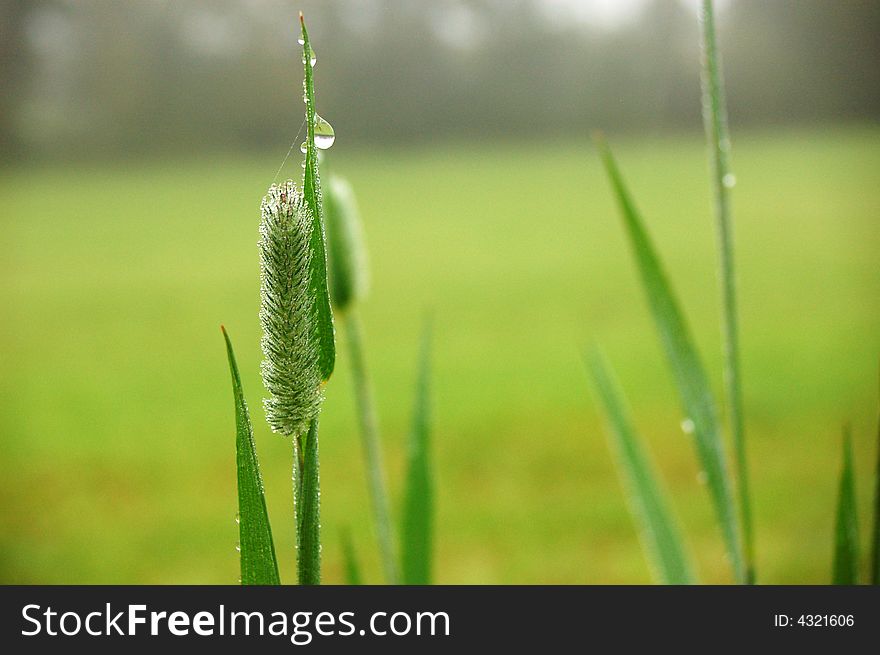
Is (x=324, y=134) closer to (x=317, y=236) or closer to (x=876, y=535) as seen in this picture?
(x=317, y=236)

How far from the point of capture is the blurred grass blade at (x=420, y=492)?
36cm

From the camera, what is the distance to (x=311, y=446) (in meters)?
0.16

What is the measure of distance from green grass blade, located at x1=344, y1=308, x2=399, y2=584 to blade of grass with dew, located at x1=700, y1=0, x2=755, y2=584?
0.48 feet

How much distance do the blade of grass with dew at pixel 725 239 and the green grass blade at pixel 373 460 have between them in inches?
5.7

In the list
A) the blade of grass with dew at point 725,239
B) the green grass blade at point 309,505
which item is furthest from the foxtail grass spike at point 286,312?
the blade of grass with dew at point 725,239

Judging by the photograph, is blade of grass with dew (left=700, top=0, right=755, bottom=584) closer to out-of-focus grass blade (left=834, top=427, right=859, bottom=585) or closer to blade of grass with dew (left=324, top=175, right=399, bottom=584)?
out-of-focus grass blade (left=834, top=427, right=859, bottom=585)

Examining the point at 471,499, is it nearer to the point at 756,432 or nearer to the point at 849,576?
the point at 756,432

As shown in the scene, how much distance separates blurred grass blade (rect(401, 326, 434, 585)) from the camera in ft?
1.20

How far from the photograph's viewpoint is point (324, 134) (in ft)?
0.68

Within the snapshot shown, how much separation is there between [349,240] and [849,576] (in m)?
0.25

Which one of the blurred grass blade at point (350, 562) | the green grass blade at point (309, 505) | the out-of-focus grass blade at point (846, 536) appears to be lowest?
the green grass blade at point (309, 505)

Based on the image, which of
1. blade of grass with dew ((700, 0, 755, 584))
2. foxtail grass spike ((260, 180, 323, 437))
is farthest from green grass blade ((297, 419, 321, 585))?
blade of grass with dew ((700, 0, 755, 584))

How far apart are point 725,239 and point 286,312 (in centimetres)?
17

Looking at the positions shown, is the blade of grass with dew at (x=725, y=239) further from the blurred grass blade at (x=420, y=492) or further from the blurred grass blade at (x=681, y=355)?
the blurred grass blade at (x=420, y=492)
